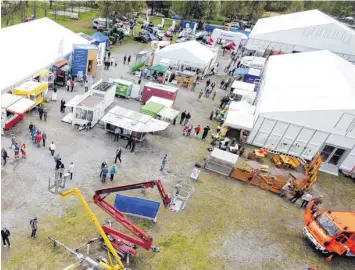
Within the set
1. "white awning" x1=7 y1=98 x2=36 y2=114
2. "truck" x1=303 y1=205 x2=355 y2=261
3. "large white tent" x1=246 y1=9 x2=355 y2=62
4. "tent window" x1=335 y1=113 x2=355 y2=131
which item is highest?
"large white tent" x1=246 y1=9 x2=355 y2=62

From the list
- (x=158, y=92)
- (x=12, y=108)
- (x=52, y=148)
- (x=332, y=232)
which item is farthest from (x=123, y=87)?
(x=332, y=232)

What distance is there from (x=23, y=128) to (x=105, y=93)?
629 cm

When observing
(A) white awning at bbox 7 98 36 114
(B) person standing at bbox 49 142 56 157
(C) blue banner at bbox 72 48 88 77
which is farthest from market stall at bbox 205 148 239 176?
(C) blue banner at bbox 72 48 88 77

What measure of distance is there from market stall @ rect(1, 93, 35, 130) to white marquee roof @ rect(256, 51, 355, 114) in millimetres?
16250

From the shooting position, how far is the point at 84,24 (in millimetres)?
50562

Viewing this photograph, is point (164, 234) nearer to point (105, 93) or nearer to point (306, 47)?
point (105, 93)

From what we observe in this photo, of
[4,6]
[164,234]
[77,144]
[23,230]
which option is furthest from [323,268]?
[4,6]

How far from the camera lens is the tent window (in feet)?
70.9

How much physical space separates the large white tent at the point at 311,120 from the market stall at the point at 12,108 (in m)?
16.0

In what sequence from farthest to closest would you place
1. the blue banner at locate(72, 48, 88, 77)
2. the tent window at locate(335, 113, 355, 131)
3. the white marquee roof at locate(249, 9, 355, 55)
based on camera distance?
the white marquee roof at locate(249, 9, 355, 55)
the blue banner at locate(72, 48, 88, 77)
the tent window at locate(335, 113, 355, 131)

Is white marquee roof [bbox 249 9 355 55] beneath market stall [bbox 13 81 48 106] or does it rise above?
above

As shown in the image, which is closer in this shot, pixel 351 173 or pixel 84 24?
pixel 351 173

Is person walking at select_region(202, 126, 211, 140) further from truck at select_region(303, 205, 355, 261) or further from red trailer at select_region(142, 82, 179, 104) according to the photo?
truck at select_region(303, 205, 355, 261)

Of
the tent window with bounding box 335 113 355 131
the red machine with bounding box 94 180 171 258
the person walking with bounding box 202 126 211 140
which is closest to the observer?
the red machine with bounding box 94 180 171 258
